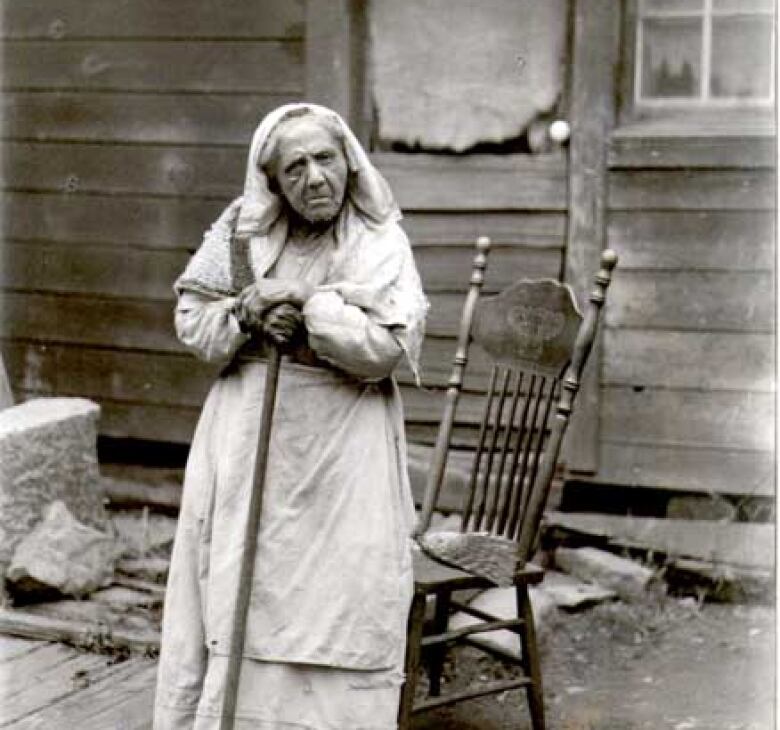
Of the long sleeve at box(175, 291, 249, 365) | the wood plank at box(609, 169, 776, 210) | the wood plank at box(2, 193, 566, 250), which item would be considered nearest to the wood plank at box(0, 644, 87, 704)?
the long sleeve at box(175, 291, 249, 365)

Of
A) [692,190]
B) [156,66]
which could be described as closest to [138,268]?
[156,66]

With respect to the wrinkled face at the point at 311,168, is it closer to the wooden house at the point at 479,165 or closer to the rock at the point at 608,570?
the wooden house at the point at 479,165

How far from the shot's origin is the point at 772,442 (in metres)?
5.54

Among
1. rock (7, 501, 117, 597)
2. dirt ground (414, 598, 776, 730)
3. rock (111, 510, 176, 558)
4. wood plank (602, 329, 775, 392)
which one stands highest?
wood plank (602, 329, 775, 392)

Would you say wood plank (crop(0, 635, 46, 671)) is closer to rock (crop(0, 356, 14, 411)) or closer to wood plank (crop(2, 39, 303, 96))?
rock (crop(0, 356, 14, 411))

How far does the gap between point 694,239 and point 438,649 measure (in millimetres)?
1949

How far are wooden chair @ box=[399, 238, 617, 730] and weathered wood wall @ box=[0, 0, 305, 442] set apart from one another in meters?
1.97

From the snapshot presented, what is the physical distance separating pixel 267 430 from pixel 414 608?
99 cm

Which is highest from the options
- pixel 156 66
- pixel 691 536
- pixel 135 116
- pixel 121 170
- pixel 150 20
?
pixel 150 20

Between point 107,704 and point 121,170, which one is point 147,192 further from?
Result: point 107,704

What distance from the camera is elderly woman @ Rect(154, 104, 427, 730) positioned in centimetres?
335

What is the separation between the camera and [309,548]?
133 inches

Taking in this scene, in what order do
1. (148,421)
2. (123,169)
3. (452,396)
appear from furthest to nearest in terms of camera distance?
(148,421)
(123,169)
(452,396)

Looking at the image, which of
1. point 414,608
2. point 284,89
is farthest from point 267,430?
point 284,89
